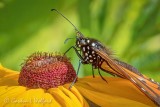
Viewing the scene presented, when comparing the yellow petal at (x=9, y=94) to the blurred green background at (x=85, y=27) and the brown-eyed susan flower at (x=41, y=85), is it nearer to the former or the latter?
the brown-eyed susan flower at (x=41, y=85)

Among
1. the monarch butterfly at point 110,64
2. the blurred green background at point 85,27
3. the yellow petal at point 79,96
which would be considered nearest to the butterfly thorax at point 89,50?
the monarch butterfly at point 110,64

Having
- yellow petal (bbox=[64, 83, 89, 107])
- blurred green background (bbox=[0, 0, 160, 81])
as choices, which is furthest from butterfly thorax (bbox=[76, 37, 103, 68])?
blurred green background (bbox=[0, 0, 160, 81])

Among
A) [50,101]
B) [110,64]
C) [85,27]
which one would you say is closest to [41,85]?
[50,101]

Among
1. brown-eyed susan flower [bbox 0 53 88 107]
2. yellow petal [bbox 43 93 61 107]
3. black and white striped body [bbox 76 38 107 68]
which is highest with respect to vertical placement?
black and white striped body [bbox 76 38 107 68]

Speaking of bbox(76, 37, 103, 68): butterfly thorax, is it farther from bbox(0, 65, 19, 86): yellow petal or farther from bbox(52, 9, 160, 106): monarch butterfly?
bbox(0, 65, 19, 86): yellow petal

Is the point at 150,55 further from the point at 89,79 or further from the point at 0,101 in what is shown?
the point at 0,101
